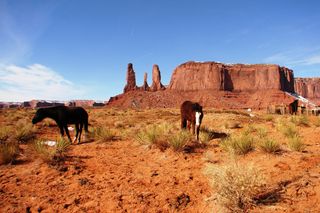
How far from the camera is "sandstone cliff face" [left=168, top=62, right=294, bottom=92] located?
132 meters

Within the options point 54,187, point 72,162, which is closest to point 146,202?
point 54,187

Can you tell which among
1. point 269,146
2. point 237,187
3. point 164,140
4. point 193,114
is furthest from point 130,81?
point 237,187

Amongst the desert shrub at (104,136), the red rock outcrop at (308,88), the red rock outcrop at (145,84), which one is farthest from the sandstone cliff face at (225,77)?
the desert shrub at (104,136)

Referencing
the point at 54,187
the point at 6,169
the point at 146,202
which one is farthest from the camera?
the point at 6,169

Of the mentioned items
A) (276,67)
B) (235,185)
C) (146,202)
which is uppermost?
(276,67)

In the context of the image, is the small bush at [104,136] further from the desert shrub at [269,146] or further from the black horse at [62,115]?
the desert shrub at [269,146]

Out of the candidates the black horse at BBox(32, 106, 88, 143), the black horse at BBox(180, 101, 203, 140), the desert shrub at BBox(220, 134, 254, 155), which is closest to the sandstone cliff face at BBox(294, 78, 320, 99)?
the black horse at BBox(180, 101, 203, 140)

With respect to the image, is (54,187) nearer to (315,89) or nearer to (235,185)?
(235,185)

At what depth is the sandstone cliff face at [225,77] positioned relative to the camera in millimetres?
132250

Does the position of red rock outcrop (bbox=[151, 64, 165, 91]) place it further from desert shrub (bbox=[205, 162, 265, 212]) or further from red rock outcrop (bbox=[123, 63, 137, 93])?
desert shrub (bbox=[205, 162, 265, 212])

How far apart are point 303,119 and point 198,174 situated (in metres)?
12.0

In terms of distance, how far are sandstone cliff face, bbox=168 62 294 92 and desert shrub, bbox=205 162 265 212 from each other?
126 m

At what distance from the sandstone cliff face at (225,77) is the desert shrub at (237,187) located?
126098 mm

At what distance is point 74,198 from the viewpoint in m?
5.01
